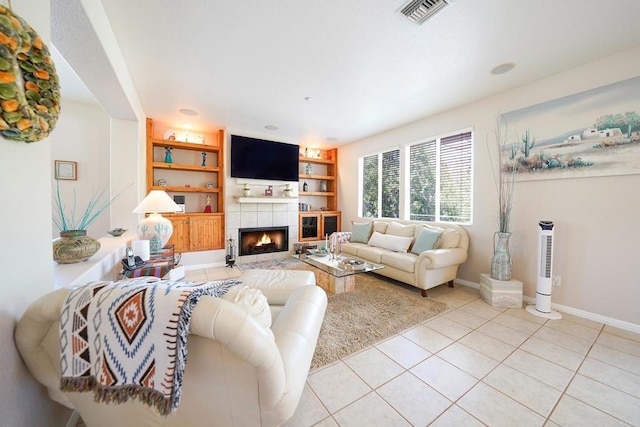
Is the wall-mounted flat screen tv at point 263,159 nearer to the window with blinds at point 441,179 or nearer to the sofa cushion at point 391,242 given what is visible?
the sofa cushion at point 391,242

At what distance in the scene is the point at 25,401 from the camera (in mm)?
835

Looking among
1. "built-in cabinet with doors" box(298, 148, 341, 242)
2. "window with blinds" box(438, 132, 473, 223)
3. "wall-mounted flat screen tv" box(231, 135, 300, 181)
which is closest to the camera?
"window with blinds" box(438, 132, 473, 223)

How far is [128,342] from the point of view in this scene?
0.71 metres

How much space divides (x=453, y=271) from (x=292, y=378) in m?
3.04

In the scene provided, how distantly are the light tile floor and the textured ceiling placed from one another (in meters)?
2.67

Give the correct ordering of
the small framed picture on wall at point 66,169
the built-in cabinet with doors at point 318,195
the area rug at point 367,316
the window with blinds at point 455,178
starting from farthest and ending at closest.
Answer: the built-in cabinet with doors at point 318,195, the small framed picture on wall at point 66,169, the window with blinds at point 455,178, the area rug at point 367,316

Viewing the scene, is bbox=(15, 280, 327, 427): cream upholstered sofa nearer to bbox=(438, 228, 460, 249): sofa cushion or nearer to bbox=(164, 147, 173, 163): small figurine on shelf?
bbox=(438, 228, 460, 249): sofa cushion

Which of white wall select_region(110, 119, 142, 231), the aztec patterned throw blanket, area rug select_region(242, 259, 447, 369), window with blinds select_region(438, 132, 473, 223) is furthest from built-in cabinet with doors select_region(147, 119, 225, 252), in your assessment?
window with blinds select_region(438, 132, 473, 223)

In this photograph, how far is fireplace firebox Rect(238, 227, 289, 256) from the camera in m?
4.72

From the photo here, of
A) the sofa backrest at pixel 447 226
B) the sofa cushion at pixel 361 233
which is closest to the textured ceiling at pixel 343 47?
the sofa backrest at pixel 447 226

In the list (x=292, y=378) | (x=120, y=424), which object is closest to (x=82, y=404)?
(x=120, y=424)

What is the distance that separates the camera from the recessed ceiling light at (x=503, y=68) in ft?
7.89

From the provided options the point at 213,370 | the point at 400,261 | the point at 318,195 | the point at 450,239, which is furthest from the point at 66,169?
the point at 450,239

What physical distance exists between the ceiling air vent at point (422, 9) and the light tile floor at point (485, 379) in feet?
8.78
